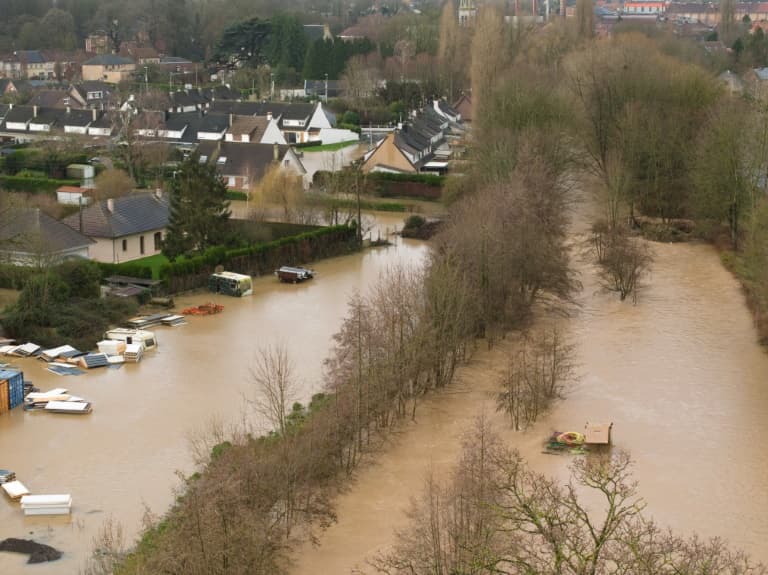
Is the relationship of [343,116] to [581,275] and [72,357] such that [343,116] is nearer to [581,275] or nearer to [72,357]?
[581,275]

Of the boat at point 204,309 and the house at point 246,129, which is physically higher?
the house at point 246,129

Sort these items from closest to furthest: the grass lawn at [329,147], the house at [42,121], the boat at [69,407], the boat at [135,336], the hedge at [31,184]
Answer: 1. the boat at [69,407]
2. the boat at [135,336]
3. the hedge at [31,184]
4. the grass lawn at [329,147]
5. the house at [42,121]

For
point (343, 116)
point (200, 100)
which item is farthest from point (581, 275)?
point (200, 100)

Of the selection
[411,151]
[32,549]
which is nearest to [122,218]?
[411,151]

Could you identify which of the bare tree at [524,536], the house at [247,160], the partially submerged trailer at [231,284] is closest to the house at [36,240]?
the partially submerged trailer at [231,284]

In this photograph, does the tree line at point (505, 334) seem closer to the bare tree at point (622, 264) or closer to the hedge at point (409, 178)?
the bare tree at point (622, 264)

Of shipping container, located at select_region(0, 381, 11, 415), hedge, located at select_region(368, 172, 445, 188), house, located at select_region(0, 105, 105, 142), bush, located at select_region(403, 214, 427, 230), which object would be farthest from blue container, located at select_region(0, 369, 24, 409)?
house, located at select_region(0, 105, 105, 142)

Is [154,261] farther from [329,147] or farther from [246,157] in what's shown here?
[329,147]
